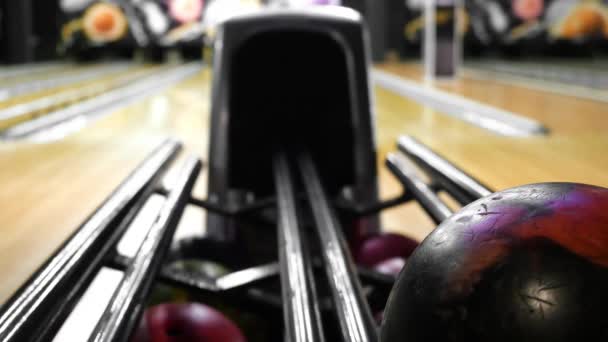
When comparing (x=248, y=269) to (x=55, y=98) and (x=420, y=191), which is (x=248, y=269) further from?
(x=55, y=98)

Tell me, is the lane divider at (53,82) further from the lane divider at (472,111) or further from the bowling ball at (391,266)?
the bowling ball at (391,266)

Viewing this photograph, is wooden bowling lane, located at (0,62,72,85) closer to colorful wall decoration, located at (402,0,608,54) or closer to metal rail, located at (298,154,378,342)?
colorful wall decoration, located at (402,0,608,54)

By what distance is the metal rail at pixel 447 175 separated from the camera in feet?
3.10

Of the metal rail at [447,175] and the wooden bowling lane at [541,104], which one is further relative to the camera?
the wooden bowling lane at [541,104]

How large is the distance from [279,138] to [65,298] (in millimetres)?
981

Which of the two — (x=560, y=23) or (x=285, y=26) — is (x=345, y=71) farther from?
(x=560, y=23)

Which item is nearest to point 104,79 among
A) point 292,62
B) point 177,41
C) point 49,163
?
point 177,41

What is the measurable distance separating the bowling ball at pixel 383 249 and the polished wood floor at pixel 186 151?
0.33m

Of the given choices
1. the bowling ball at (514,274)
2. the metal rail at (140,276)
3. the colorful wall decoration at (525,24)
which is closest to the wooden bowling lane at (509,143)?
the metal rail at (140,276)

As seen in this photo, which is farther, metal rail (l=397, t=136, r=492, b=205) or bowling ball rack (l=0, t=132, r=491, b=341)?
metal rail (l=397, t=136, r=492, b=205)

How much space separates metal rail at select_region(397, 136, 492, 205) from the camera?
0.94 meters

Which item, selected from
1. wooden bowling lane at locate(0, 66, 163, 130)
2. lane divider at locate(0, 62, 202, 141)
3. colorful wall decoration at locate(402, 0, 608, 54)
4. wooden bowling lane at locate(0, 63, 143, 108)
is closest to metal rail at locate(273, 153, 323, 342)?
lane divider at locate(0, 62, 202, 141)

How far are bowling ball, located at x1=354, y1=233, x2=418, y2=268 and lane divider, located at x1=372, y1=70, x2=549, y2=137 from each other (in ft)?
6.41

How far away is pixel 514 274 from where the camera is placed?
1.57ft
